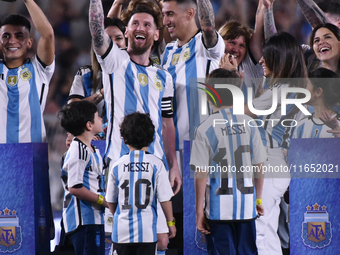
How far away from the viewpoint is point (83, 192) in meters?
2.72

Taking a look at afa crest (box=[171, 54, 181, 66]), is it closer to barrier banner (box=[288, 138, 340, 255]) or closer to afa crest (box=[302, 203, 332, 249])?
barrier banner (box=[288, 138, 340, 255])

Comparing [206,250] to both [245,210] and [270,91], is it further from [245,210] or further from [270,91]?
[270,91]

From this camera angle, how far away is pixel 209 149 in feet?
9.52

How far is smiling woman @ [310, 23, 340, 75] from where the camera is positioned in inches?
142

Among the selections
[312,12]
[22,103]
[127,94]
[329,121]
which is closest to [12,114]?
[22,103]

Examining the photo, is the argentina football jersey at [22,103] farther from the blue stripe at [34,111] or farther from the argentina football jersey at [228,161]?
the argentina football jersey at [228,161]

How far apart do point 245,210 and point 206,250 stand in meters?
0.47

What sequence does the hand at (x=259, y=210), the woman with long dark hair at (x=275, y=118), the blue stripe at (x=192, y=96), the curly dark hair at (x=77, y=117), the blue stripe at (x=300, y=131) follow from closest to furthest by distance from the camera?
the curly dark hair at (x=77, y=117) < the hand at (x=259, y=210) < the woman with long dark hair at (x=275, y=118) < the blue stripe at (x=300, y=131) < the blue stripe at (x=192, y=96)

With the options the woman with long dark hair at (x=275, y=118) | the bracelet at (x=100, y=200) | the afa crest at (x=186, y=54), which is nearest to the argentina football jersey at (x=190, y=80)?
the afa crest at (x=186, y=54)

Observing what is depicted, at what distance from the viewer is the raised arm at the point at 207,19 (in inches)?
129

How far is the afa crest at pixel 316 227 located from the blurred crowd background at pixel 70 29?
156 centimetres

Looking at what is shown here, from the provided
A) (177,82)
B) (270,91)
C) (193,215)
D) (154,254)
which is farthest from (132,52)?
(154,254)

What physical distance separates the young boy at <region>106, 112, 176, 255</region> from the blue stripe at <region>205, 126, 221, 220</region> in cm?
33

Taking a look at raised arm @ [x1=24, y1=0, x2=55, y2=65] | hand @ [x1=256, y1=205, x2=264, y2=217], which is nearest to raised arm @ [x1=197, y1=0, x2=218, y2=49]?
raised arm @ [x1=24, y1=0, x2=55, y2=65]
